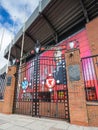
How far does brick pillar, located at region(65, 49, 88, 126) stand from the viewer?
3.79 metres

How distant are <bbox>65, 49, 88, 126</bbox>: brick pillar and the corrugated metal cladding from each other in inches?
309

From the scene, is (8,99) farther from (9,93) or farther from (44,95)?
(44,95)

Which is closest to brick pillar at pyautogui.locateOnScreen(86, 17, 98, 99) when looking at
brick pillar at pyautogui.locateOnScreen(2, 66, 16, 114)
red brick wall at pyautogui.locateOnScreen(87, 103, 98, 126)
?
red brick wall at pyautogui.locateOnScreen(87, 103, 98, 126)

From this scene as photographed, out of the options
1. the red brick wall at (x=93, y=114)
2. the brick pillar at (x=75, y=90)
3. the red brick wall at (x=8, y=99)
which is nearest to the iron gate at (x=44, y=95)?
the red brick wall at (x=8, y=99)

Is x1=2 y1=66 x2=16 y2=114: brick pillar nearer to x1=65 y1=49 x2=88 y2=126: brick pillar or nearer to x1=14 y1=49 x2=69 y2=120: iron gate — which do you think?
x1=14 y1=49 x2=69 y2=120: iron gate

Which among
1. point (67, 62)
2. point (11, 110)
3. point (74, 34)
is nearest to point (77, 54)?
point (67, 62)

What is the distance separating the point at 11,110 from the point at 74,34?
9888 mm

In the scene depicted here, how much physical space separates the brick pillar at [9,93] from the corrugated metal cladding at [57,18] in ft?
26.3

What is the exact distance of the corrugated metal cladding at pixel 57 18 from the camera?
10.3 metres

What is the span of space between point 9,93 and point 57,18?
973 centimetres

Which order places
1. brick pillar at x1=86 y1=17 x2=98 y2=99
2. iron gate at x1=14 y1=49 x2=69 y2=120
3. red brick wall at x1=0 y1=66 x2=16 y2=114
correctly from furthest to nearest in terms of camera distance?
brick pillar at x1=86 y1=17 x2=98 y2=99, red brick wall at x1=0 y1=66 x2=16 y2=114, iron gate at x1=14 y1=49 x2=69 y2=120

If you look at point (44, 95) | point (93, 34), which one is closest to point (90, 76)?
point (93, 34)

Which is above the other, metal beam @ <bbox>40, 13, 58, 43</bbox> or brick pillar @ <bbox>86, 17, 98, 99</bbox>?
metal beam @ <bbox>40, 13, 58, 43</bbox>

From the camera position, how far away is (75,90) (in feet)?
13.6
